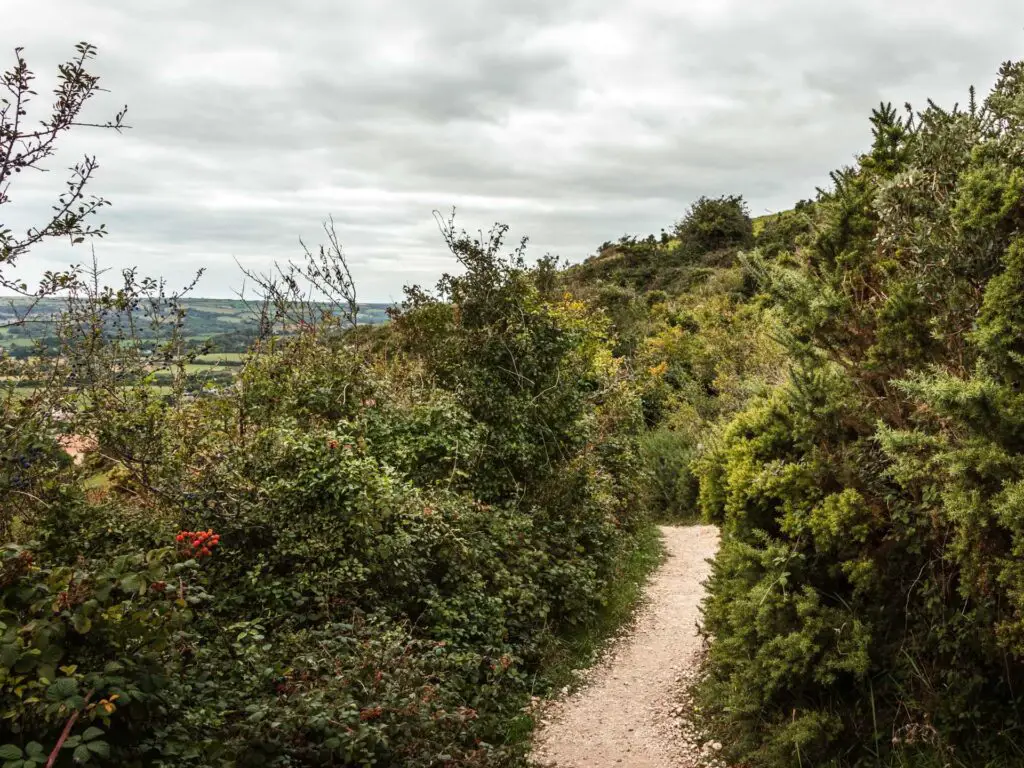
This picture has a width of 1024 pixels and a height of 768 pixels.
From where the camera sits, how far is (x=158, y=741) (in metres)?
3.76

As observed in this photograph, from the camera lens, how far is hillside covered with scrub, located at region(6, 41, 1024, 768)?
13.3ft

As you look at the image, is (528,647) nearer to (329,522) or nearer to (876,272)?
(329,522)

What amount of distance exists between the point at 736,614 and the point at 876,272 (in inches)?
119

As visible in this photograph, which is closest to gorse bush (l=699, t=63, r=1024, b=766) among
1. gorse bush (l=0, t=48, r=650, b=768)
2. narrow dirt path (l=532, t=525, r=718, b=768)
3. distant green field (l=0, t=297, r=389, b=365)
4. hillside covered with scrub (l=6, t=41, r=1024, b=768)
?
hillside covered with scrub (l=6, t=41, r=1024, b=768)

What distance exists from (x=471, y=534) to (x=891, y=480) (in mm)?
4599

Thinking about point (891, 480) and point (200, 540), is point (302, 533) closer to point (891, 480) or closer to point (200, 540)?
point (200, 540)

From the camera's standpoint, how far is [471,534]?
327 inches

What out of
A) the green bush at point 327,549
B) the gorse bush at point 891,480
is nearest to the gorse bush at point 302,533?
the green bush at point 327,549

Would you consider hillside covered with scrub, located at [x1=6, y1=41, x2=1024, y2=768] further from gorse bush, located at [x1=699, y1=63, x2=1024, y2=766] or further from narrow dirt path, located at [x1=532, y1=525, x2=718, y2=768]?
narrow dirt path, located at [x1=532, y1=525, x2=718, y2=768]

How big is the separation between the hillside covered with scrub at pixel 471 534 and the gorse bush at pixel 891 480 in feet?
0.08

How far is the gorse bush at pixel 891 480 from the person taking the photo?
434 cm

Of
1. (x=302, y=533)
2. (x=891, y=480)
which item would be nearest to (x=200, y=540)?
(x=302, y=533)

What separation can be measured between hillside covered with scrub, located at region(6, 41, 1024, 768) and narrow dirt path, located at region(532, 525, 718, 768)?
35 centimetres

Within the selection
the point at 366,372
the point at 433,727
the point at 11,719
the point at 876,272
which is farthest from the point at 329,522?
the point at 876,272
